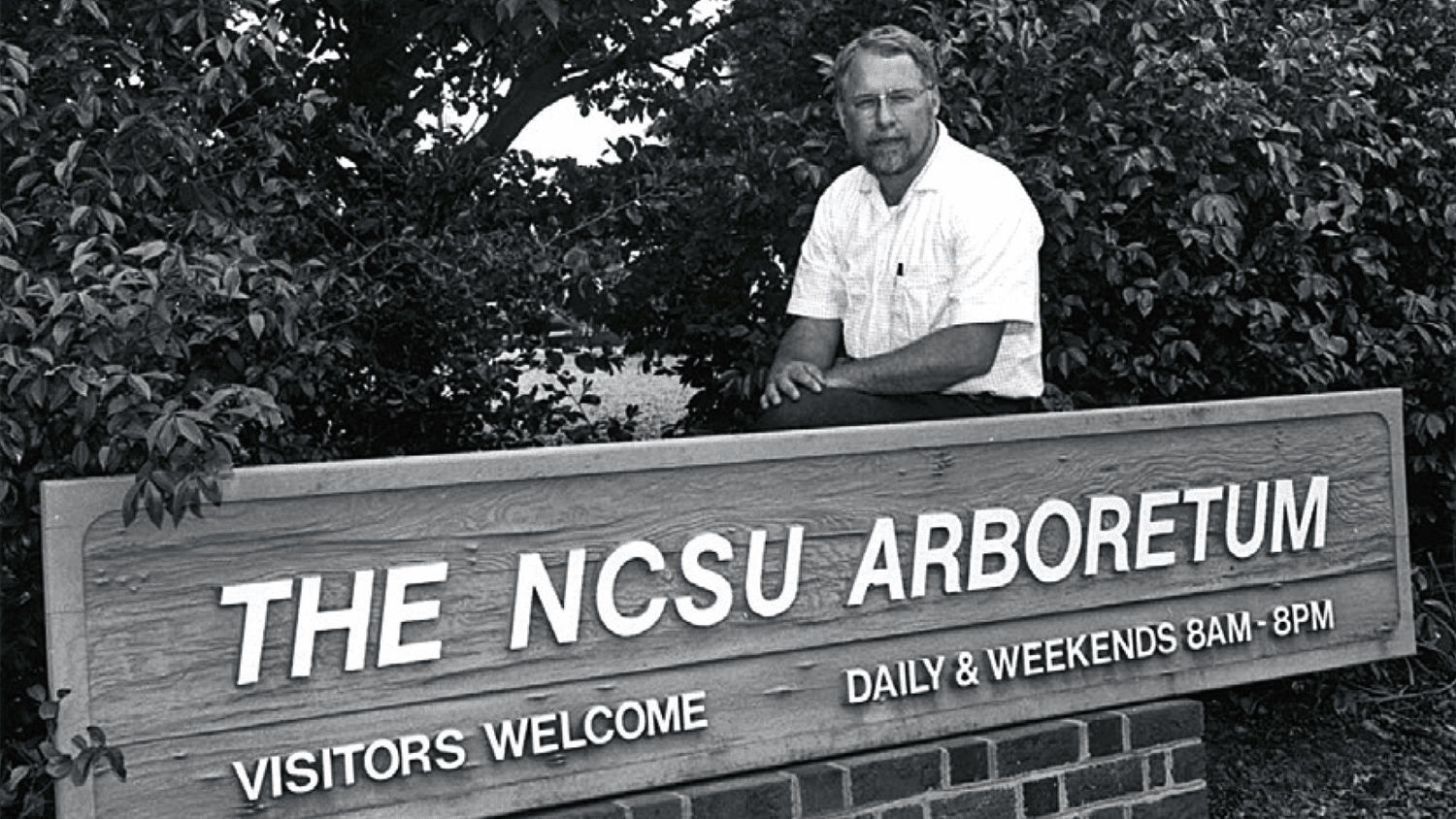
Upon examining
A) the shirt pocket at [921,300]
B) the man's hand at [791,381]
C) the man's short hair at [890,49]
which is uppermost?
the man's short hair at [890,49]

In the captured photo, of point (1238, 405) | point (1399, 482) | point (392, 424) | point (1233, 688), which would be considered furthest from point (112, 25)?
point (1233, 688)

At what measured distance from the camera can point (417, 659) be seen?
3.17 metres

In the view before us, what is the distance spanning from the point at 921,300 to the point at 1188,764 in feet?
3.67

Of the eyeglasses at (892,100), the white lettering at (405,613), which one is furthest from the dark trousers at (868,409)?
the white lettering at (405,613)

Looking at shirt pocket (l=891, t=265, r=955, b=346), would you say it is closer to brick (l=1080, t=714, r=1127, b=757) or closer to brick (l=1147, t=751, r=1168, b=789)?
brick (l=1080, t=714, r=1127, b=757)

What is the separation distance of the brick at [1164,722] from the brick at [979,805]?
0.35 m

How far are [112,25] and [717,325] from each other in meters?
1.91

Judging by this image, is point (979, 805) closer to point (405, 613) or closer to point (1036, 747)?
point (1036, 747)

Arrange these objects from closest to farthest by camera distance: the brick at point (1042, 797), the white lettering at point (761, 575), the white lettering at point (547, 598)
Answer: the white lettering at point (547, 598), the white lettering at point (761, 575), the brick at point (1042, 797)

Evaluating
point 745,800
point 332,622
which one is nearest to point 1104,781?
point 745,800

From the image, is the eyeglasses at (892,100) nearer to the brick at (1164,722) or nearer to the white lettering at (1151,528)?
the white lettering at (1151,528)

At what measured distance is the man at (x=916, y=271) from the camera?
12.8 ft

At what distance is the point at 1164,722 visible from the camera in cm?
406

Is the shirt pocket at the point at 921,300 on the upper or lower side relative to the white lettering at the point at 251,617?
upper
